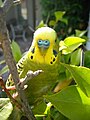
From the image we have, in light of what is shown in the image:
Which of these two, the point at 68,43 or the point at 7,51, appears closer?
→ the point at 7,51

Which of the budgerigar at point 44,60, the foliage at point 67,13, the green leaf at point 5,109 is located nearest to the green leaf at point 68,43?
the budgerigar at point 44,60

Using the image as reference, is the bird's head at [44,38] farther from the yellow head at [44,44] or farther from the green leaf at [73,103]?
the green leaf at [73,103]

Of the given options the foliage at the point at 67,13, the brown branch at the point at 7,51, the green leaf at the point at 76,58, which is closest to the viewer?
the brown branch at the point at 7,51

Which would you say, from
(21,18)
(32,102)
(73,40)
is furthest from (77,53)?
(21,18)

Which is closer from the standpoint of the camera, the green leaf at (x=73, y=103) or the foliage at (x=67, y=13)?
the green leaf at (x=73, y=103)

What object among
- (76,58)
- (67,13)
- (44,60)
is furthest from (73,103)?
(67,13)

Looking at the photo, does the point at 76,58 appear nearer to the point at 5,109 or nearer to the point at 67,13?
the point at 5,109

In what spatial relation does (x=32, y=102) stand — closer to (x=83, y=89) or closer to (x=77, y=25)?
(x=83, y=89)
